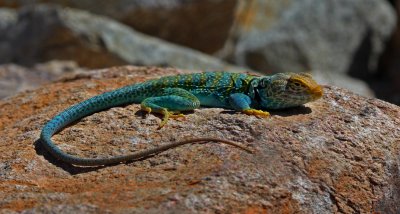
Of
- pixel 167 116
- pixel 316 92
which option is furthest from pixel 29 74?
pixel 316 92

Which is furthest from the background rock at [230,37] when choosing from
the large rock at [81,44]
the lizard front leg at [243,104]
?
the lizard front leg at [243,104]

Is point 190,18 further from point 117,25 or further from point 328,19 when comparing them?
point 328,19

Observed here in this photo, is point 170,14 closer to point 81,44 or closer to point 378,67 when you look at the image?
point 81,44

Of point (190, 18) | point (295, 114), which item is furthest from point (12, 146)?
point (190, 18)

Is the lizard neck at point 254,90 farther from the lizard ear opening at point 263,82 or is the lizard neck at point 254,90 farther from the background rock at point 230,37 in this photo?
the background rock at point 230,37

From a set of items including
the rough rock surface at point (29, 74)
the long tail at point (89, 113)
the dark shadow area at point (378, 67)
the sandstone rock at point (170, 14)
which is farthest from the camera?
the dark shadow area at point (378, 67)

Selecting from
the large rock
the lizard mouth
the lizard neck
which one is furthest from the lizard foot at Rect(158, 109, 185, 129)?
the large rock
